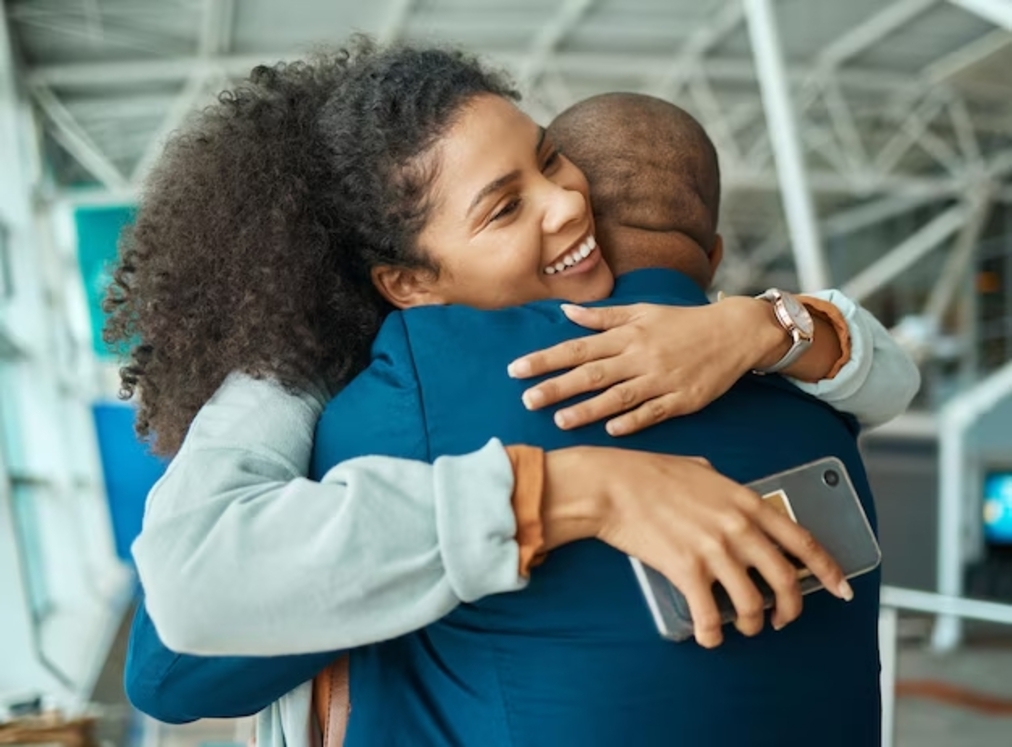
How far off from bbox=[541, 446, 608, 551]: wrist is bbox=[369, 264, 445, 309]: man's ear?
0.51 m

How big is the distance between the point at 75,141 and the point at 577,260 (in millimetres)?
13800

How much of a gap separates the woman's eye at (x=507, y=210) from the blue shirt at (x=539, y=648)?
0.69 ft

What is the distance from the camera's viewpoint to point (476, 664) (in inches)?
56.7

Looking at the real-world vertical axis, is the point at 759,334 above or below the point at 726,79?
below

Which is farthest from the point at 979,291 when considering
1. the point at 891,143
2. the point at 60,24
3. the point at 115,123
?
the point at 60,24

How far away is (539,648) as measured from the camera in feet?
4.64

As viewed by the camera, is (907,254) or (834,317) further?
(907,254)

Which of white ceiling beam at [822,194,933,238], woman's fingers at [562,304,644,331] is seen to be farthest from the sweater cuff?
white ceiling beam at [822,194,933,238]

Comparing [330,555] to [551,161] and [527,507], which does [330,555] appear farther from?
[551,161]

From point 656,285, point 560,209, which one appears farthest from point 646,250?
point 560,209

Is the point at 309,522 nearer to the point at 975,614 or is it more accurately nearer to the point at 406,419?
the point at 406,419

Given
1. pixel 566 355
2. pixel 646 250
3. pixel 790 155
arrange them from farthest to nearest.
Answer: pixel 790 155 → pixel 646 250 → pixel 566 355

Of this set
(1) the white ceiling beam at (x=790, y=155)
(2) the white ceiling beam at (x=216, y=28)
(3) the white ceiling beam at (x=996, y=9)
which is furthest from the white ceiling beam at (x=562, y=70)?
(3) the white ceiling beam at (x=996, y=9)

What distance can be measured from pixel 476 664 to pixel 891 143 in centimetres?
2636
